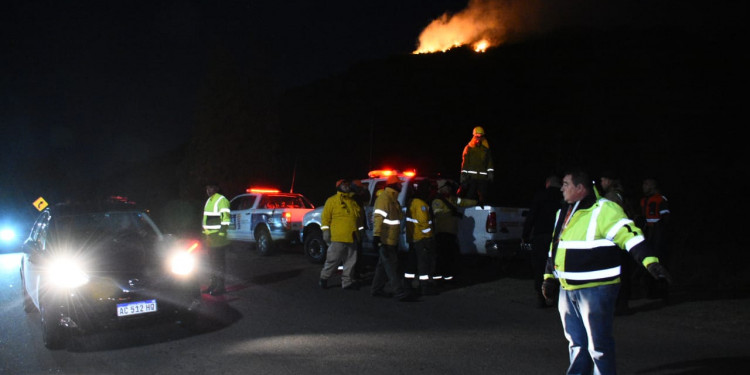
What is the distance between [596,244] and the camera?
172 inches

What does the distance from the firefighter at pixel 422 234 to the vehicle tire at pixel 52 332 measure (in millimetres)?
5180

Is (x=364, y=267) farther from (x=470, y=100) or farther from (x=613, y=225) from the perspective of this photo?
(x=470, y=100)

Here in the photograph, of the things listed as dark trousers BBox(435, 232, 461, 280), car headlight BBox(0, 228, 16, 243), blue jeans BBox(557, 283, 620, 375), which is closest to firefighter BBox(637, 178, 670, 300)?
dark trousers BBox(435, 232, 461, 280)

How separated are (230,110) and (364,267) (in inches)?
761

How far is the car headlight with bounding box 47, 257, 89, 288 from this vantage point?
6.45 metres

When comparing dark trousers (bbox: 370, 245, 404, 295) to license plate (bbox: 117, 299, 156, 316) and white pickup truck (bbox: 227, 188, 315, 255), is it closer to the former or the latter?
license plate (bbox: 117, 299, 156, 316)

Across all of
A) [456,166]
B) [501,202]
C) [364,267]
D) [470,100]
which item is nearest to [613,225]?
[364,267]

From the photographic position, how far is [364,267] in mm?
13594

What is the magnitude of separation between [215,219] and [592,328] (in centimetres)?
705

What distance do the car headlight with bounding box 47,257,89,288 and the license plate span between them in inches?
18.8

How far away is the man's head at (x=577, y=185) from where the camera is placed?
456cm

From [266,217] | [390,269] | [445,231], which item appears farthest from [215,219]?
[266,217]

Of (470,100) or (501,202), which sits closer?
(501,202)

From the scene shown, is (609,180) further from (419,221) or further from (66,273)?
(66,273)
